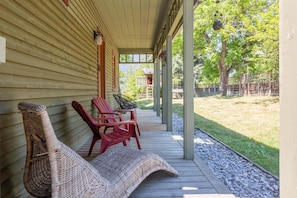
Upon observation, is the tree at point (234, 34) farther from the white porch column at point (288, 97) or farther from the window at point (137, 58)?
the white porch column at point (288, 97)

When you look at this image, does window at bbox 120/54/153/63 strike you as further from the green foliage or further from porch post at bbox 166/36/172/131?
porch post at bbox 166/36/172/131

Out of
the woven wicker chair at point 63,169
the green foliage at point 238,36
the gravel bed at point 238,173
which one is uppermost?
the green foliage at point 238,36

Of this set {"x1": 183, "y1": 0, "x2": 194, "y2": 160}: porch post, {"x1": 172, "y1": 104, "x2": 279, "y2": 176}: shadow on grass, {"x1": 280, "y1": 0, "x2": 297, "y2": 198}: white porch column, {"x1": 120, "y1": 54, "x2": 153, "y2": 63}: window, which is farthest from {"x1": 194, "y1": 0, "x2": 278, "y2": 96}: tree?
{"x1": 280, "y1": 0, "x2": 297, "y2": 198}: white porch column

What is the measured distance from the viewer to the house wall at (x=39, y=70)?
179 centimetres

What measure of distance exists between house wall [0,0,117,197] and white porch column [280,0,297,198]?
172cm

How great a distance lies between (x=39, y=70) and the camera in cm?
238

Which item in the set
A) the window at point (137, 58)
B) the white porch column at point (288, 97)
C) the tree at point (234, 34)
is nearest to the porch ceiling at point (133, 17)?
the window at point (137, 58)

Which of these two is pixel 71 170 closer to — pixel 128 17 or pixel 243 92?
pixel 128 17

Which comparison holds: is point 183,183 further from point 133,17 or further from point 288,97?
point 133,17

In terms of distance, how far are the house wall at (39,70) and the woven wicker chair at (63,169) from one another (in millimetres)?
243

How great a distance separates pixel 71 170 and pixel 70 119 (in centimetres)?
206

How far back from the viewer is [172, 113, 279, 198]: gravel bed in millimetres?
2367

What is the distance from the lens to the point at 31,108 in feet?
4.79

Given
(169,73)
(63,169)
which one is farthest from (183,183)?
(169,73)
